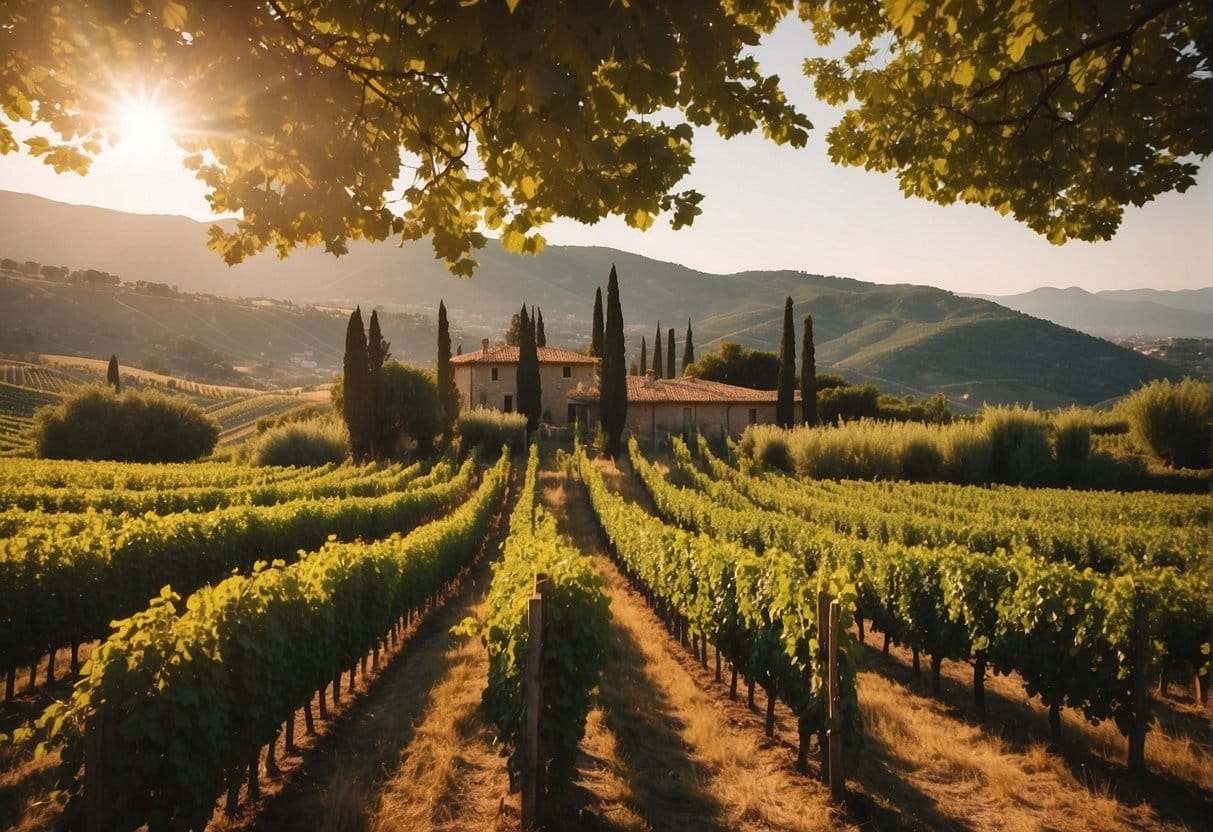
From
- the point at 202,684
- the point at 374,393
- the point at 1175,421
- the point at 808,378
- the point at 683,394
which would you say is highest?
the point at 808,378

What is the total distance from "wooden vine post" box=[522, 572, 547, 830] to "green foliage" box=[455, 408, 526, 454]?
122 ft

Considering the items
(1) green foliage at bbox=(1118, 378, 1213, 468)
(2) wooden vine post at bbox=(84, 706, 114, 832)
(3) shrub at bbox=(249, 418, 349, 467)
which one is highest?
(1) green foliage at bbox=(1118, 378, 1213, 468)

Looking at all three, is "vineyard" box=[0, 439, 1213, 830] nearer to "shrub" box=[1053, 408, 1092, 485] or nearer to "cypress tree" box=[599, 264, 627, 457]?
"shrub" box=[1053, 408, 1092, 485]

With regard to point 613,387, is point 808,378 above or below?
above

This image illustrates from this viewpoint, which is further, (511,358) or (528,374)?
(511,358)

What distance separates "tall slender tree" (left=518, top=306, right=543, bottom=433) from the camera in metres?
44.6

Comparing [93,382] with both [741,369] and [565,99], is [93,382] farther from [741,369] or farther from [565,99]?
[565,99]

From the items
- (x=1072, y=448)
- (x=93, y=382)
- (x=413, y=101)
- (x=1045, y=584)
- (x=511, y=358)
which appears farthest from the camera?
(x=93, y=382)

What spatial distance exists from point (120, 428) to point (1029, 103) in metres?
47.5

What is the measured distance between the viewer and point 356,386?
37875 millimetres

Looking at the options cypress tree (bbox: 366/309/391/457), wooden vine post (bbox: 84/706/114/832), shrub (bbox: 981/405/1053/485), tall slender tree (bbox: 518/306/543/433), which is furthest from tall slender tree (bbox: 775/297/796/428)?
wooden vine post (bbox: 84/706/114/832)

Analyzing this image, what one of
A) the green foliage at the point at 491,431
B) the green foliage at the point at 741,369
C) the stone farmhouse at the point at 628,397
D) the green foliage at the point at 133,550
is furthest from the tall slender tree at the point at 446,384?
the green foliage at the point at 741,369

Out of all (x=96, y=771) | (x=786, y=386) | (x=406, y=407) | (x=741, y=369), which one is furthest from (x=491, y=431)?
(x=96, y=771)

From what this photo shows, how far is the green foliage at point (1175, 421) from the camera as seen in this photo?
997 inches
